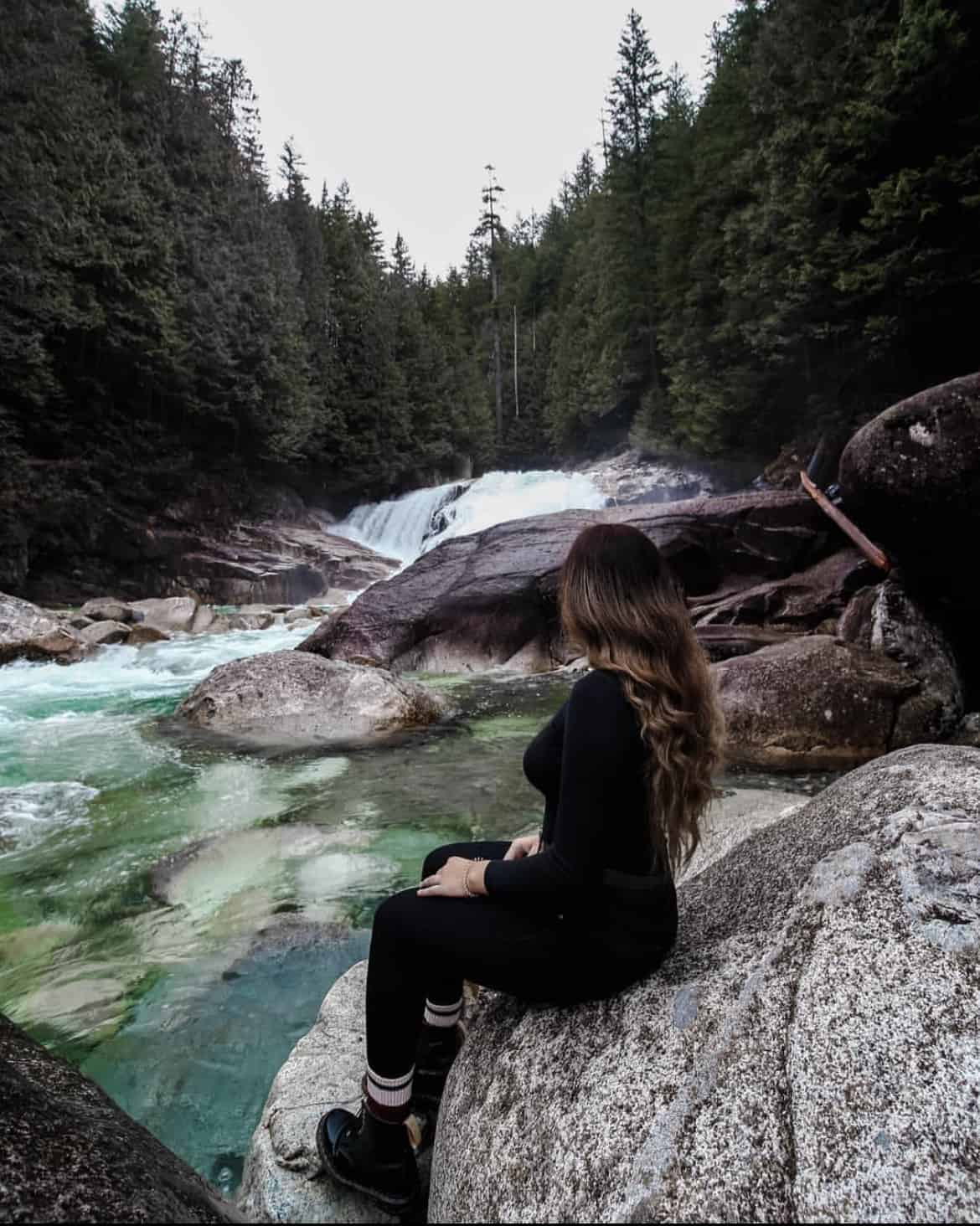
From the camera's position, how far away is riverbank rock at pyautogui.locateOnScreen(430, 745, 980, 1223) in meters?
1.17

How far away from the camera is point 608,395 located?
35594 mm

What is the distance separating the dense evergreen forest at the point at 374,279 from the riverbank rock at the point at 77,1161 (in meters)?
15.6

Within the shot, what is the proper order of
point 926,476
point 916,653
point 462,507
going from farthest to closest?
point 462,507 < point 916,653 < point 926,476

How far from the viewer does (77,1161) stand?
1.37 metres

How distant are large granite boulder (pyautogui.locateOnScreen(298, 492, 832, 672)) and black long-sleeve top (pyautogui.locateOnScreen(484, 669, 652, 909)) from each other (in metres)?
9.17

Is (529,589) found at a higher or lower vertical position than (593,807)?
lower

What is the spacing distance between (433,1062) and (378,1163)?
14.5 inches

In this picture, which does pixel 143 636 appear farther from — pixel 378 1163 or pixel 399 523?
pixel 399 523

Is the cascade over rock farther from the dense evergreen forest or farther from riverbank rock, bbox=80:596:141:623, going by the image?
riverbank rock, bbox=80:596:141:623

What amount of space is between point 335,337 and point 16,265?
61.1ft

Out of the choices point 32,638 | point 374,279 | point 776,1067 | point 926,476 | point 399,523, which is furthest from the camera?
point 374,279

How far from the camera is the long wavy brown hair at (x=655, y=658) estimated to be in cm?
174

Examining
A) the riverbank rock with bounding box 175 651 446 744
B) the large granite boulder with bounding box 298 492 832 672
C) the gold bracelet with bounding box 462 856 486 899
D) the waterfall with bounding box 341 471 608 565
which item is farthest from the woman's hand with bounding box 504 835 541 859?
the waterfall with bounding box 341 471 608 565

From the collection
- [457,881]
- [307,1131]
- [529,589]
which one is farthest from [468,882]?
[529,589]
